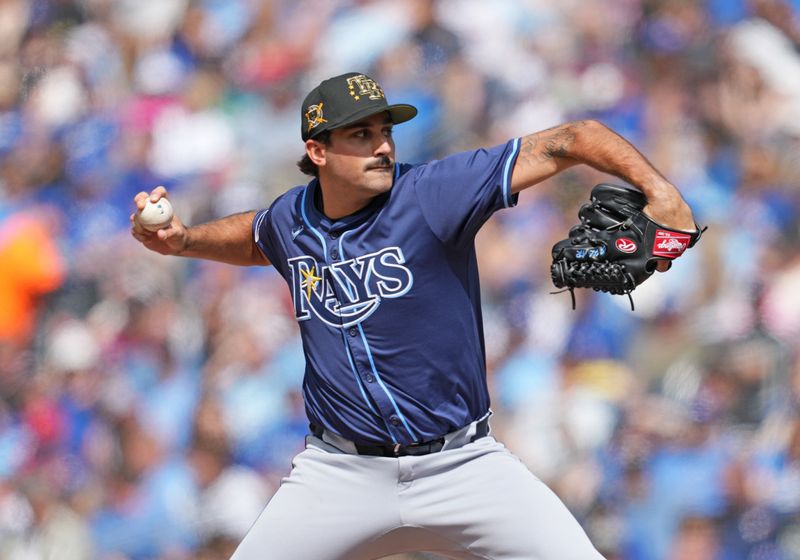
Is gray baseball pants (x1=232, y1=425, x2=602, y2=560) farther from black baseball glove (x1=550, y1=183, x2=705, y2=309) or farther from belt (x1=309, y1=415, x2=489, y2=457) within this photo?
black baseball glove (x1=550, y1=183, x2=705, y2=309)

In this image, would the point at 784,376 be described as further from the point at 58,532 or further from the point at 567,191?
the point at 58,532

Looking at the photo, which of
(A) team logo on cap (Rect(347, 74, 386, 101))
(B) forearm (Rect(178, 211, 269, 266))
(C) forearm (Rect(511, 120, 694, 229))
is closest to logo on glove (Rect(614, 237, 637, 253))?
(C) forearm (Rect(511, 120, 694, 229))

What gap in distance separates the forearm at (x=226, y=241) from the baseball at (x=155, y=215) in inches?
6.0

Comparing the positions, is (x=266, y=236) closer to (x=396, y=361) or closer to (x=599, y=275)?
(x=396, y=361)

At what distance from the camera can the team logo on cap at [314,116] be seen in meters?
3.51

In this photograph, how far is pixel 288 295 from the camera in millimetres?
5867

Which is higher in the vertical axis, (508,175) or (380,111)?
(380,111)

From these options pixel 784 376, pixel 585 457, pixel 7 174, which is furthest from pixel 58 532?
pixel 784 376

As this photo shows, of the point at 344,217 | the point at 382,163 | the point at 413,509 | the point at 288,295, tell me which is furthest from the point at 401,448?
the point at 288,295

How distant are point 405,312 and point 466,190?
1.41 feet

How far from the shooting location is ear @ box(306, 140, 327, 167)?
3529 millimetres

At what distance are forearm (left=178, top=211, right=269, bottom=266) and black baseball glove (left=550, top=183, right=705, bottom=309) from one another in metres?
1.22

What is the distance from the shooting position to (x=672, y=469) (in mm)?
5113

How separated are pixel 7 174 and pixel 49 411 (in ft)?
4.92
